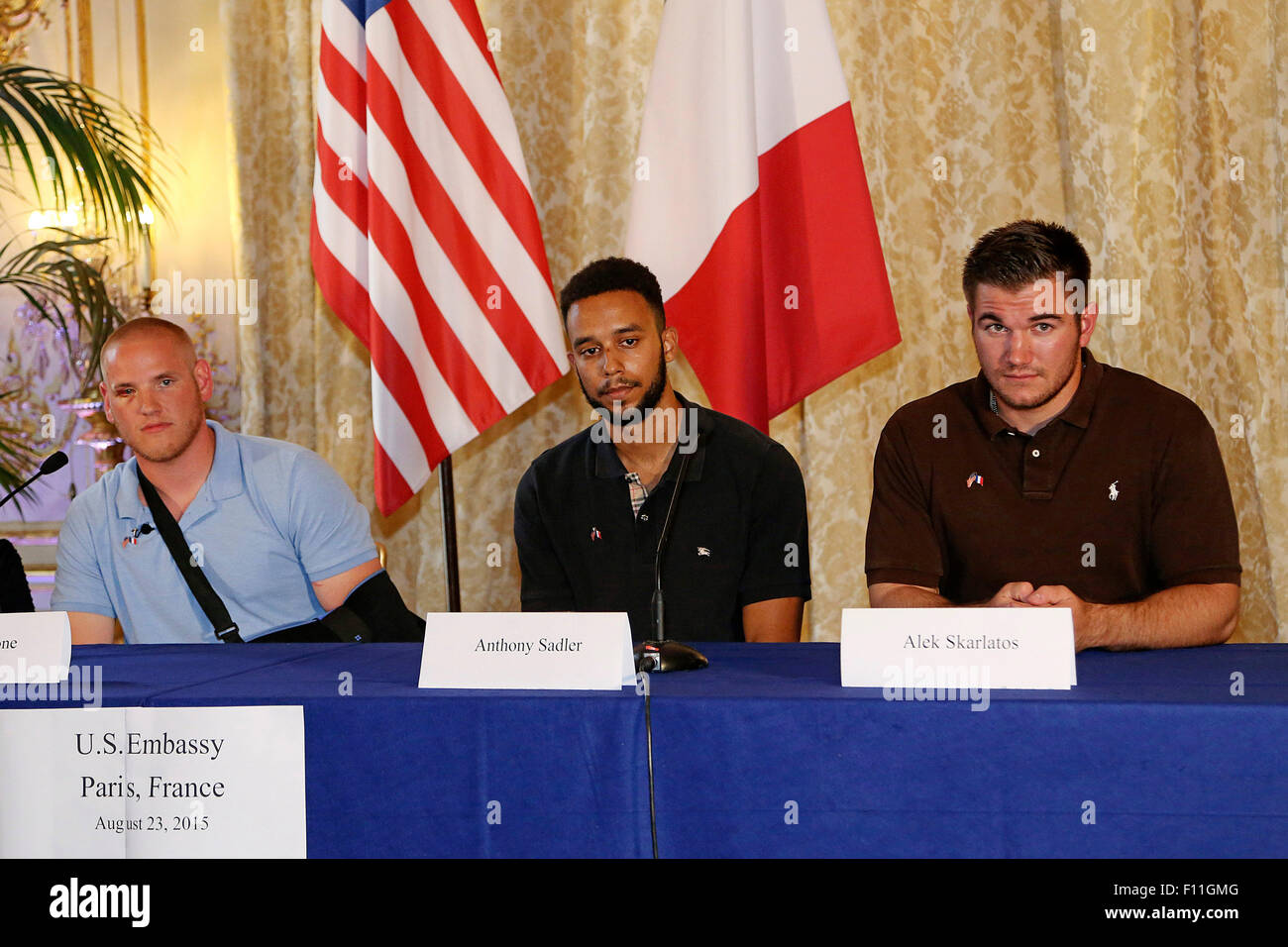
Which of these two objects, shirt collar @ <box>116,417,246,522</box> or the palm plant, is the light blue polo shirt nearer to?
shirt collar @ <box>116,417,246,522</box>

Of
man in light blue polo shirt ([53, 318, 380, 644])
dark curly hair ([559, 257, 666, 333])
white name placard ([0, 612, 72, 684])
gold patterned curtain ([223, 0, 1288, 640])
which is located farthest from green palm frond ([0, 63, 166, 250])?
white name placard ([0, 612, 72, 684])

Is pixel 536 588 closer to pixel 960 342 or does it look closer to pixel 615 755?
pixel 615 755

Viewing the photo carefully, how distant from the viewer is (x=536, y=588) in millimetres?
2414

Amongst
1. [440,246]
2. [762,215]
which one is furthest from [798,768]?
[440,246]

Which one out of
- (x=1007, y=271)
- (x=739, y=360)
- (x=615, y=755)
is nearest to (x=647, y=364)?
(x=739, y=360)

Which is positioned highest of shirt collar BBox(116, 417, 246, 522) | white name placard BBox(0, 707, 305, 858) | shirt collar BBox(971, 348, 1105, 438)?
shirt collar BBox(971, 348, 1105, 438)

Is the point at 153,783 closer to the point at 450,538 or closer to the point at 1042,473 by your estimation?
the point at 1042,473

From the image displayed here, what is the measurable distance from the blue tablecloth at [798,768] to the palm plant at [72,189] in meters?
2.23

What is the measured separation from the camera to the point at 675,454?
243cm

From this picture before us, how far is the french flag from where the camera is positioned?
2.86 metres

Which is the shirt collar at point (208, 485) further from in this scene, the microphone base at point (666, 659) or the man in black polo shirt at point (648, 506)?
the microphone base at point (666, 659)

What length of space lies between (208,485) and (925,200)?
93.4 inches

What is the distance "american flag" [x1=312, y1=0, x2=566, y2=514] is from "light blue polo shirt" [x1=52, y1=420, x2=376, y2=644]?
2.79 feet
